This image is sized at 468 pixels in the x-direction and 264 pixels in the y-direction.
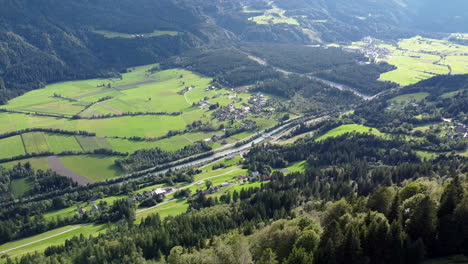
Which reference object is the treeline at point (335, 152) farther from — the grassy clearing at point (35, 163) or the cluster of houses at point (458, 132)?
A: the grassy clearing at point (35, 163)

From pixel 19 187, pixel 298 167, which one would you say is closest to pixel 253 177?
pixel 298 167

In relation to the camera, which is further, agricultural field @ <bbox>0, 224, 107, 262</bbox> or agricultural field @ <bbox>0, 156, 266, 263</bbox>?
agricultural field @ <bbox>0, 156, 266, 263</bbox>

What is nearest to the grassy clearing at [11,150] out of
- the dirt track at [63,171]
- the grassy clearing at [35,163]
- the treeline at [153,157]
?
the grassy clearing at [35,163]

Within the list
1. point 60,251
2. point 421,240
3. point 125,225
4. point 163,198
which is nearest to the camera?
point 421,240

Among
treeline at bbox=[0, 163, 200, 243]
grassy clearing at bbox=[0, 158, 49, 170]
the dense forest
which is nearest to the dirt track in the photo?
grassy clearing at bbox=[0, 158, 49, 170]

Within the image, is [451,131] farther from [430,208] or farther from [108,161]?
[108,161]

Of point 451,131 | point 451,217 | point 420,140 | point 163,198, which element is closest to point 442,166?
point 420,140

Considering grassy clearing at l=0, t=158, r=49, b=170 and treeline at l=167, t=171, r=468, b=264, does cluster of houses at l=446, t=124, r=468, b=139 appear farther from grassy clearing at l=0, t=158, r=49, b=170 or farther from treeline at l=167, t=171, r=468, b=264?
grassy clearing at l=0, t=158, r=49, b=170
